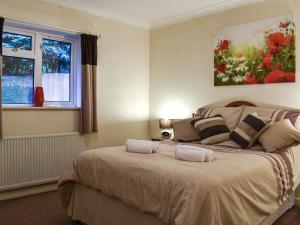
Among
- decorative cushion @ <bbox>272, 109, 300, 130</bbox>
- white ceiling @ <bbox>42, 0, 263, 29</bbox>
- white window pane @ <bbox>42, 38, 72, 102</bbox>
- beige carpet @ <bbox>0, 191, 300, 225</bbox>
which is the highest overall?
white ceiling @ <bbox>42, 0, 263, 29</bbox>

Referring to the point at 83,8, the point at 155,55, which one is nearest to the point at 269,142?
the point at 155,55

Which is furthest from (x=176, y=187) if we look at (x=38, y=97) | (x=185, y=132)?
(x=38, y=97)

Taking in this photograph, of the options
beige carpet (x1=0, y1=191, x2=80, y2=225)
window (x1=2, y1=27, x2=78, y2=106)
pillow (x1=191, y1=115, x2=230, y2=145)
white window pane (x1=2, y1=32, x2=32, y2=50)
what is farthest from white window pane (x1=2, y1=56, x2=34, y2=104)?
pillow (x1=191, y1=115, x2=230, y2=145)

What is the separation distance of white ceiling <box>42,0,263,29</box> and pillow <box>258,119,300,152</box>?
5.60 ft

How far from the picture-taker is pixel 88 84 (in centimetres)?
365

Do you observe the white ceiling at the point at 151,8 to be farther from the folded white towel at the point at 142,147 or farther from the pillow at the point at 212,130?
the folded white towel at the point at 142,147

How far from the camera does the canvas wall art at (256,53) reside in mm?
3129

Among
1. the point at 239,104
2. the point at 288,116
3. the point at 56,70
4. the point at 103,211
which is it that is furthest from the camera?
the point at 56,70

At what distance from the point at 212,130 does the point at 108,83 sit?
177cm

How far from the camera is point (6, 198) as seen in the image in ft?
10.3

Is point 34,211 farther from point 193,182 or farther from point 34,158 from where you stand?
point 193,182

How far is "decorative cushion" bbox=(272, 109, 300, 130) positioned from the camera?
2766mm

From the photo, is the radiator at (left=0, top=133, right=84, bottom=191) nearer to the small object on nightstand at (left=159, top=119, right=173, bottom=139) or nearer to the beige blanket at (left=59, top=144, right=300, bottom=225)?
the beige blanket at (left=59, top=144, right=300, bottom=225)

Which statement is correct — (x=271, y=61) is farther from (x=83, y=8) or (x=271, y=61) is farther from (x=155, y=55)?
(x=83, y=8)
